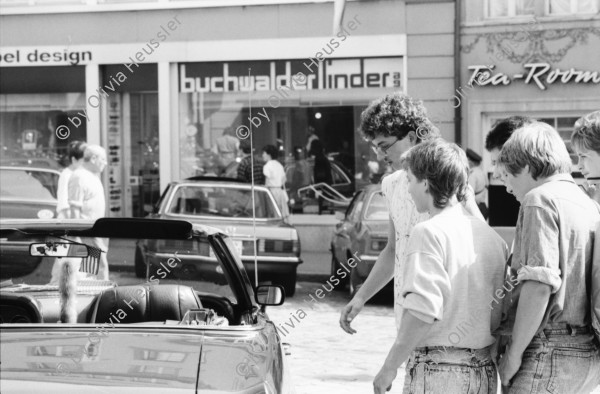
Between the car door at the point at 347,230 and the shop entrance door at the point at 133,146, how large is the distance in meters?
6.57

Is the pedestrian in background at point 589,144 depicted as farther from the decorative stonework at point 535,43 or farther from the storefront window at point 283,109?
the storefront window at point 283,109

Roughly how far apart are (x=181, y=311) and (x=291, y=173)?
13.3 meters

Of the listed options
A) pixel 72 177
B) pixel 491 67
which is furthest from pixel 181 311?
pixel 491 67

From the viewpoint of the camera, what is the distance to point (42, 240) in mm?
4422

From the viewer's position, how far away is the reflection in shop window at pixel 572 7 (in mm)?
16375

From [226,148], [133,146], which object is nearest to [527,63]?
[226,148]

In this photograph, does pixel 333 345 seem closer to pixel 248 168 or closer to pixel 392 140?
pixel 392 140

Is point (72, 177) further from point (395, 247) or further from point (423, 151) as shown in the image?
point (423, 151)

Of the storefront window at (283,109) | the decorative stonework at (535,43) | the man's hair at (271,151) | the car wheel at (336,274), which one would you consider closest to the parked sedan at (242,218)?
the car wheel at (336,274)

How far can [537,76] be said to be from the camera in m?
16.3

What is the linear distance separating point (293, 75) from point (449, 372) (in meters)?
14.5

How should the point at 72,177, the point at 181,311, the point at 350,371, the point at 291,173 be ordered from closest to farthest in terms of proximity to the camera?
the point at 181,311 → the point at 350,371 → the point at 72,177 → the point at 291,173

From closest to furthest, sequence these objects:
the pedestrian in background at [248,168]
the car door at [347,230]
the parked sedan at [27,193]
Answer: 1. the car door at [347,230]
2. the parked sedan at [27,193]
3. the pedestrian in background at [248,168]

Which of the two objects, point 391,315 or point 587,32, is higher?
point 587,32
